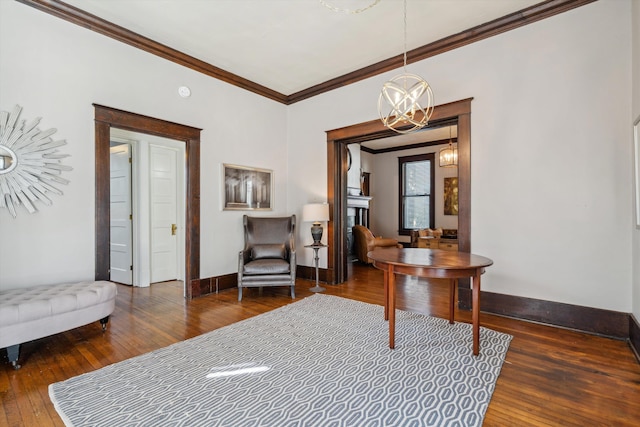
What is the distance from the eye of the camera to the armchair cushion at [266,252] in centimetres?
432

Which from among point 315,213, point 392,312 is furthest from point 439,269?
point 315,213

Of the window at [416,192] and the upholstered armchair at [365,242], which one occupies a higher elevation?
the window at [416,192]

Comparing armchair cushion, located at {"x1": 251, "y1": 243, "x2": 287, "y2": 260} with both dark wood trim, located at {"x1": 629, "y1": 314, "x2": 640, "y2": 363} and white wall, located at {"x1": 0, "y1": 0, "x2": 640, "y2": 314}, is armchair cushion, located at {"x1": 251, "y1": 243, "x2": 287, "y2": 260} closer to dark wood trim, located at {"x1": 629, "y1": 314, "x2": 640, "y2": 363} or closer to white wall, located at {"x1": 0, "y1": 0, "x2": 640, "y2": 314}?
white wall, located at {"x1": 0, "y1": 0, "x2": 640, "y2": 314}

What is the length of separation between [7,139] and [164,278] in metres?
2.94

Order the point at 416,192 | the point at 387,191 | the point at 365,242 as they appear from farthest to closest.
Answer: the point at 387,191 → the point at 416,192 → the point at 365,242

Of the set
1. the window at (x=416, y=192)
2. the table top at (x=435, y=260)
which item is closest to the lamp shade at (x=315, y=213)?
the table top at (x=435, y=260)

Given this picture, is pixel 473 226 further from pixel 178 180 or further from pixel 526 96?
pixel 178 180

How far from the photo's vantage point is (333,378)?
199 centimetres

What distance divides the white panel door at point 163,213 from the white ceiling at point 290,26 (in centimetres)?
182

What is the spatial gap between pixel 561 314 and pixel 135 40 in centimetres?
548

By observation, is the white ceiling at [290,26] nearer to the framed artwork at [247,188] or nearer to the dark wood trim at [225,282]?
the framed artwork at [247,188]

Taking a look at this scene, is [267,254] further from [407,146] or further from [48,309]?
[407,146]

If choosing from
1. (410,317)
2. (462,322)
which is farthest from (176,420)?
(462,322)

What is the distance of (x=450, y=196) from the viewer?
298 inches
